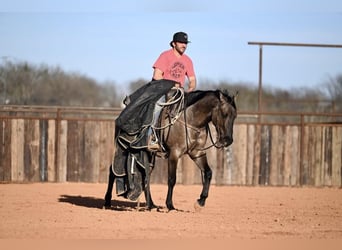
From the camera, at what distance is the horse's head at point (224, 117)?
1302cm

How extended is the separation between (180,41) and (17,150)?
8.23m

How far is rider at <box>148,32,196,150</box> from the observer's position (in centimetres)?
1345

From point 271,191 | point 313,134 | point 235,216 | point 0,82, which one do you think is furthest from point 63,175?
point 0,82

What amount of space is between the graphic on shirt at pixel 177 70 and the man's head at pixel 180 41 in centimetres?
21

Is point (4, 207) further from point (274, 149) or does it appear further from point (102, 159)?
point (274, 149)

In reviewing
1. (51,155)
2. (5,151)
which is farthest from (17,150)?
(51,155)

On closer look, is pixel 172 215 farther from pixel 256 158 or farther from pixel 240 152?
pixel 256 158

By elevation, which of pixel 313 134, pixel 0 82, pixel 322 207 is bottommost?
pixel 322 207

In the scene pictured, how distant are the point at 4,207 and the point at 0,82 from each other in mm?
27318

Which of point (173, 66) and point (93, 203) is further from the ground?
point (173, 66)

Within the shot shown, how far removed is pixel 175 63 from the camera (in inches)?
533

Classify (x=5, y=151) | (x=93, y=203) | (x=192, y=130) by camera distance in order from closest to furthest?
1. (x=192, y=130)
2. (x=93, y=203)
3. (x=5, y=151)

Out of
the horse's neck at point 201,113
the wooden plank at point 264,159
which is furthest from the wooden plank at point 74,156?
the horse's neck at point 201,113

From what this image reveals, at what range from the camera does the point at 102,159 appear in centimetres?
2056
